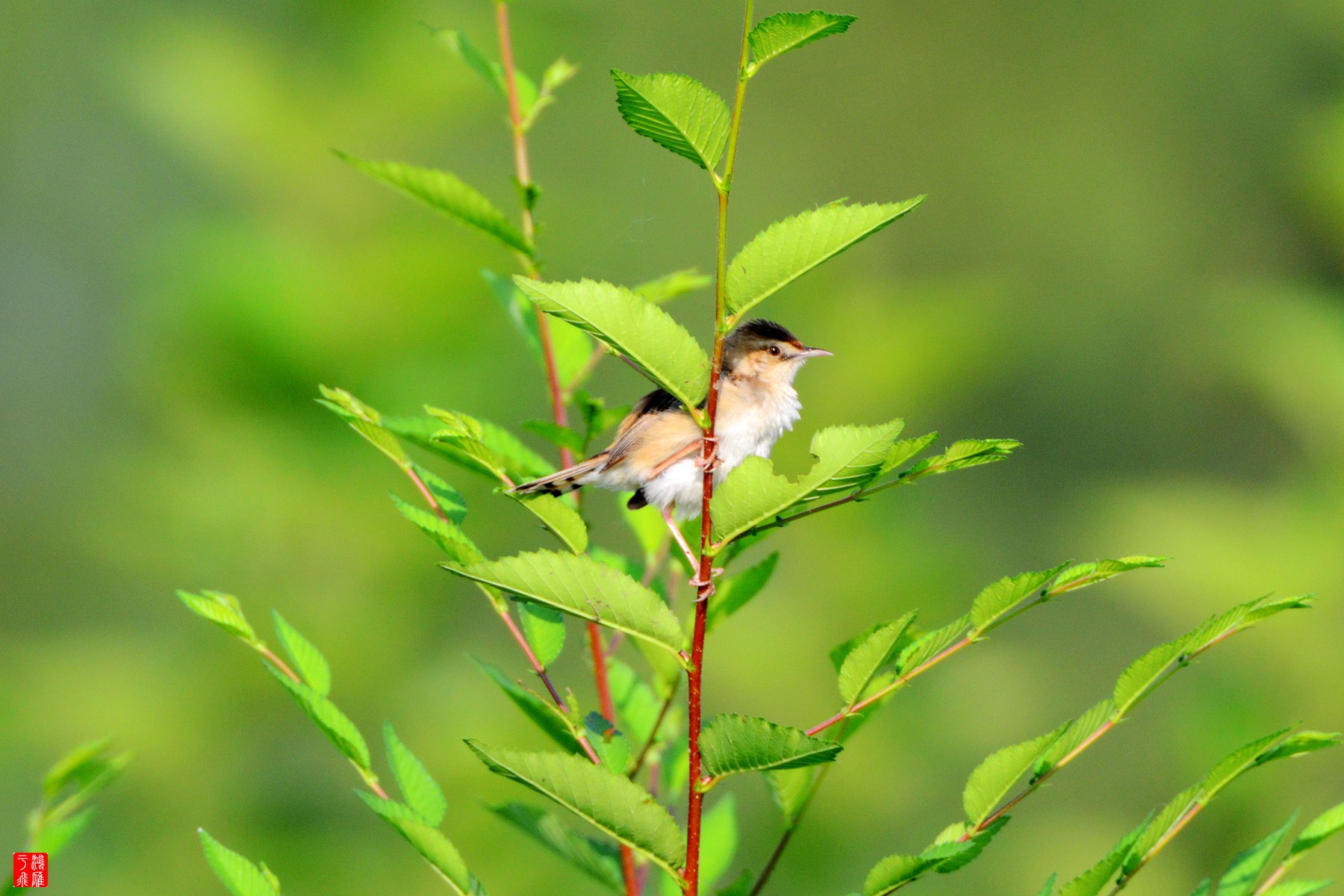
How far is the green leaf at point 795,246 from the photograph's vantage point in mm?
1312

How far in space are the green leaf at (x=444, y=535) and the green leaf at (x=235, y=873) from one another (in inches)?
17.8

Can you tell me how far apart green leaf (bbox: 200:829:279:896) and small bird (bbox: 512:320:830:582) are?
850 mm

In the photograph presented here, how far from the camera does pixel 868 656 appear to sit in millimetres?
1495

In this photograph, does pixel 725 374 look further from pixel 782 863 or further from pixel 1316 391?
pixel 1316 391

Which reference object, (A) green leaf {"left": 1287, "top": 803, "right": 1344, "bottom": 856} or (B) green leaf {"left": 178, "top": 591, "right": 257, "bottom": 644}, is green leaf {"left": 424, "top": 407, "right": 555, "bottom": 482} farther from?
(A) green leaf {"left": 1287, "top": 803, "right": 1344, "bottom": 856}

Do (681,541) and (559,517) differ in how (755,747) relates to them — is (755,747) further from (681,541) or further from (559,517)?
(681,541)

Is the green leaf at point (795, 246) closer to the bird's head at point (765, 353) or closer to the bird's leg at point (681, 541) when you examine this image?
the bird's leg at point (681, 541)

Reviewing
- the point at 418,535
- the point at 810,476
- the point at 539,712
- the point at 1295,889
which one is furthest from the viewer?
the point at 418,535

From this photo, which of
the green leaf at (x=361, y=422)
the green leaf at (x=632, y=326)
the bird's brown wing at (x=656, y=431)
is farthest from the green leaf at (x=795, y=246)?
the bird's brown wing at (x=656, y=431)

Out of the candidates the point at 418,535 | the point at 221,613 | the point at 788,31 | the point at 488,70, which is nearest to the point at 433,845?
the point at 221,613

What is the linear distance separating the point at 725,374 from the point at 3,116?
40.2 feet

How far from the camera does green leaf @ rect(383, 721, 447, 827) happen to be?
1.66m

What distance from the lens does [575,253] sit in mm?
5645

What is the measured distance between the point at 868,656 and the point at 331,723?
27.8 inches
